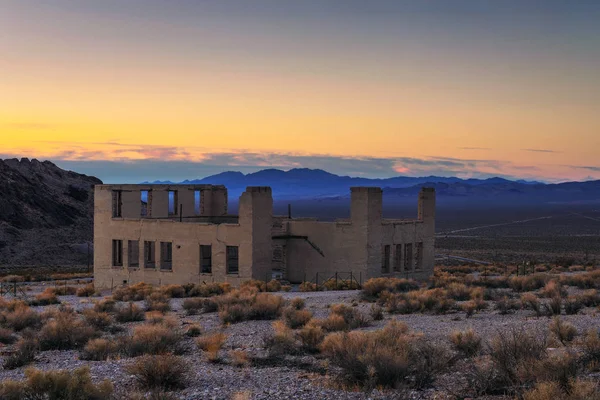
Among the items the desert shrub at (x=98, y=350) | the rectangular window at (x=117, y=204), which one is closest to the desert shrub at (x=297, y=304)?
the desert shrub at (x=98, y=350)

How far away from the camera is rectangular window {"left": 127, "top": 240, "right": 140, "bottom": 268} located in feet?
120

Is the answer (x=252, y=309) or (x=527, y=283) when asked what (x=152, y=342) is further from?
(x=527, y=283)

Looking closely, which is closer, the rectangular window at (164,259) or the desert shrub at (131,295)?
the desert shrub at (131,295)

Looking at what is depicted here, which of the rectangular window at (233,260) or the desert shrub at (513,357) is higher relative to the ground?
the desert shrub at (513,357)

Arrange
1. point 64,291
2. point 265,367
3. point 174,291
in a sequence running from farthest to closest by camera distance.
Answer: point 64,291 → point 174,291 → point 265,367

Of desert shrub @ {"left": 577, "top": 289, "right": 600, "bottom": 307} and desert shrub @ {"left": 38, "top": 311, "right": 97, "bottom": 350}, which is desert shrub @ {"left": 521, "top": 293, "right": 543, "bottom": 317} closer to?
desert shrub @ {"left": 577, "top": 289, "right": 600, "bottom": 307}

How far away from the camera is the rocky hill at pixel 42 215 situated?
221 feet

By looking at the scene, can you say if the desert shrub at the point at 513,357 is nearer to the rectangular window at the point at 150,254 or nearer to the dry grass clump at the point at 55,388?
the dry grass clump at the point at 55,388

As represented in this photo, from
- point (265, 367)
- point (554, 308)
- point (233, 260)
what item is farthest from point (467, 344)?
point (233, 260)

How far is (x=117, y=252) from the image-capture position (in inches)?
1469

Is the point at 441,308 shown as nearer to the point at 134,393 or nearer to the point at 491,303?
the point at 491,303

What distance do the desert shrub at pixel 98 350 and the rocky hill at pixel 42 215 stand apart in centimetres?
5237

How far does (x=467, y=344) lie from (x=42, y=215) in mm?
69980

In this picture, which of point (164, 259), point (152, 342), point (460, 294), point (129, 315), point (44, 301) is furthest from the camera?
point (164, 259)
